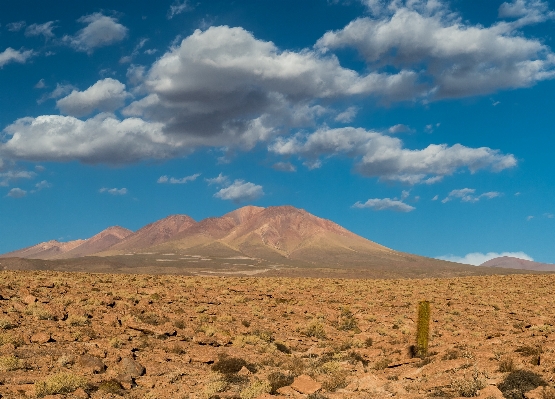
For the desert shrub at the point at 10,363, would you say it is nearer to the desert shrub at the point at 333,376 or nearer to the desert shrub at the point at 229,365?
the desert shrub at the point at 229,365

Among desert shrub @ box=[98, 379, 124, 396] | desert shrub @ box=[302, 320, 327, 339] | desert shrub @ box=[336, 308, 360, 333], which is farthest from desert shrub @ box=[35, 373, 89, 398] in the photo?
desert shrub @ box=[336, 308, 360, 333]

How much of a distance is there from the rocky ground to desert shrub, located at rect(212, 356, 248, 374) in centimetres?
5

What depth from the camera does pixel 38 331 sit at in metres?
19.2

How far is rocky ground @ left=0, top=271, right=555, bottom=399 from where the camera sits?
45.0ft

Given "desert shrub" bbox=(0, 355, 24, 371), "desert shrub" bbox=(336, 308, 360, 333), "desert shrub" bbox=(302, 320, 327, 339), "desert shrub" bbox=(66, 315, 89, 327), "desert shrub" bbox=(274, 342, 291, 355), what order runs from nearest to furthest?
"desert shrub" bbox=(0, 355, 24, 371) < "desert shrub" bbox=(274, 342, 291, 355) < "desert shrub" bbox=(66, 315, 89, 327) < "desert shrub" bbox=(302, 320, 327, 339) < "desert shrub" bbox=(336, 308, 360, 333)

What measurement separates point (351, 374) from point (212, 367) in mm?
4890

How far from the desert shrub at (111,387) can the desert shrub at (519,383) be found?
1042 cm

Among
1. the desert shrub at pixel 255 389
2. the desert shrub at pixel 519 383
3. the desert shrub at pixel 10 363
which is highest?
the desert shrub at pixel 519 383

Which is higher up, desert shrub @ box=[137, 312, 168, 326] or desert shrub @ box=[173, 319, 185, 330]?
desert shrub @ box=[137, 312, 168, 326]

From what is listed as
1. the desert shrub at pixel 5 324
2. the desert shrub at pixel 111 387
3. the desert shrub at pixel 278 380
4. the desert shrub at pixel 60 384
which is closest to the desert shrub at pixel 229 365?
the desert shrub at pixel 278 380

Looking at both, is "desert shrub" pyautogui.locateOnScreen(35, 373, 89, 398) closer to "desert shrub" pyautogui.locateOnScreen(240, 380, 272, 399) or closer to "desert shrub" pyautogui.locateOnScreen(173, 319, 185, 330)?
"desert shrub" pyautogui.locateOnScreen(240, 380, 272, 399)

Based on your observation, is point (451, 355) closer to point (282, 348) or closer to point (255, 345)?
point (282, 348)

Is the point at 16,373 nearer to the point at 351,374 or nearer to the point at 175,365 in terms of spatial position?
the point at 175,365

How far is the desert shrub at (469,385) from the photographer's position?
1222 cm
